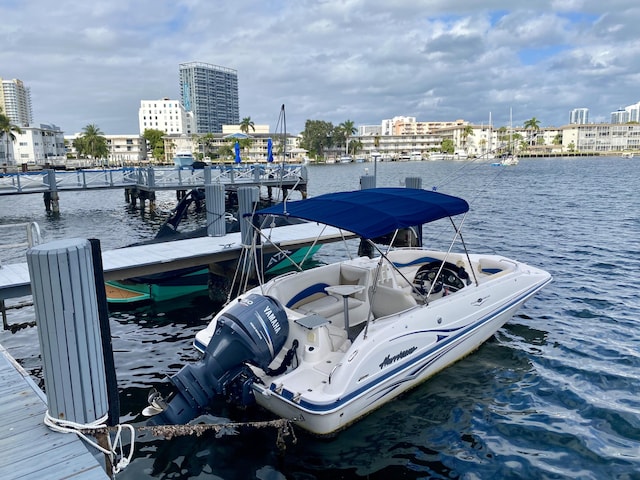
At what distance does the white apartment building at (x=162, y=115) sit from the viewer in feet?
538

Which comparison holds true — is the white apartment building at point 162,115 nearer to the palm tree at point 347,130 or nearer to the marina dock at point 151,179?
the palm tree at point 347,130

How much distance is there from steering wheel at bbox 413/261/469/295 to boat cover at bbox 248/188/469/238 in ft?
4.96

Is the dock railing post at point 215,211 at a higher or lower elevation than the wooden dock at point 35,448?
higher

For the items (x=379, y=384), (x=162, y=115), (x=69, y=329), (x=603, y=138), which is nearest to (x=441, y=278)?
(x=379, y=384)

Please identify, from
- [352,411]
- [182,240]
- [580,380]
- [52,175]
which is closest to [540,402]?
[580,380]

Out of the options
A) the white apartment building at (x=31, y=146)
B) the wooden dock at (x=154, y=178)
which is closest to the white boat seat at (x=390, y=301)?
the wooden dock at (x=154, y=178)

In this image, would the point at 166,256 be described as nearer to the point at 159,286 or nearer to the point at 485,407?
the point at 159,286

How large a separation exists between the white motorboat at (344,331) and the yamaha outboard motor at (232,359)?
0.01 m

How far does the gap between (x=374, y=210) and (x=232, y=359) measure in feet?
9.57

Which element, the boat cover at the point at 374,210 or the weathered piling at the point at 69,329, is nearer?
the weathered piling at the point at 69,329

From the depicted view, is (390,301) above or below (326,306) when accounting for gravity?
above

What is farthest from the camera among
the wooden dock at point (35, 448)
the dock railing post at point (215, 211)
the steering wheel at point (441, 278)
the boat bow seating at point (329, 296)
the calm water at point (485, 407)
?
the dock railing post at point (215, 211)

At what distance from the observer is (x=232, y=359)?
5.36 meters

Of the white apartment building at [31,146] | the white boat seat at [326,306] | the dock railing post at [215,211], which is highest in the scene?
the white apartment building at [31,146]
